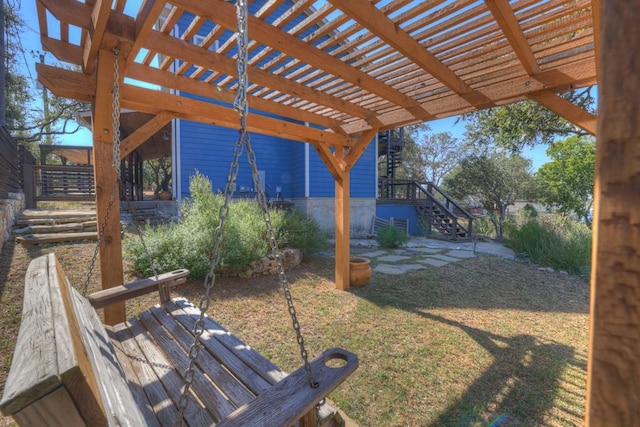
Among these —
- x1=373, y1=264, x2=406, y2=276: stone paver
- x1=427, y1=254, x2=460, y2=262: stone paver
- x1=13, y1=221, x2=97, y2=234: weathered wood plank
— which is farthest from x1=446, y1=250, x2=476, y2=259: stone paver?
x1=13, y1=221, x2=97, y2=234: weathered wood plank

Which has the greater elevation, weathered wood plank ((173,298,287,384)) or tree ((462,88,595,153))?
tree ((462,88,595,153))

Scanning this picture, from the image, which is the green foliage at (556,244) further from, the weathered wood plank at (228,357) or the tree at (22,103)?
the tree at (22,103)

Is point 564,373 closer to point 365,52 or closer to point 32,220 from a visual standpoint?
point 365,52

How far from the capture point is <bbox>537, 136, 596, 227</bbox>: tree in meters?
10.4

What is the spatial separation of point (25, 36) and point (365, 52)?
505 inches

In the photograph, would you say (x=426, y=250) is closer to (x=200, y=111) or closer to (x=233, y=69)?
(x=200, y=111)

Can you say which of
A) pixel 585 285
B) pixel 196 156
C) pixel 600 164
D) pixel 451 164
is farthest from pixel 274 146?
pixel 451 164

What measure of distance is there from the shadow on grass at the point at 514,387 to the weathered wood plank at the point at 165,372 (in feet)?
4.82

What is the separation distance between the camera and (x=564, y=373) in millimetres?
2389

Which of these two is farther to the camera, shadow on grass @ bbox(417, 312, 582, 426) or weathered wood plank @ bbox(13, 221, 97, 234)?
weathered wood plank @ bbox(13, 221, 97, 234)

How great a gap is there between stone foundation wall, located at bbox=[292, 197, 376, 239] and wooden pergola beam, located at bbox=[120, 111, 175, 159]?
562 centimetres

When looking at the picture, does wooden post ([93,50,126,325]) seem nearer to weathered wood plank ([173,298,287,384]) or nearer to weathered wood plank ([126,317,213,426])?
weathered wood plank ([126,317,213,426])

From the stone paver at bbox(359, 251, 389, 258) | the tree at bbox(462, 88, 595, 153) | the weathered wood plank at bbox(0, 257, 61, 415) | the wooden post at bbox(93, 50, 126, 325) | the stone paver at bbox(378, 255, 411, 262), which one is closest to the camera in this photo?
the weathered wood plank at bbox(0, 257, 61, 415)

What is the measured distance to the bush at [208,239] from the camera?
4.05m
